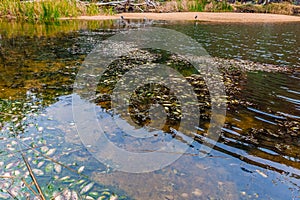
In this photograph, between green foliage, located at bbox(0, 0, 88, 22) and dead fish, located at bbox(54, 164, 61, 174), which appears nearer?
dead fish, located at bbox(54, 164, 61, 174)

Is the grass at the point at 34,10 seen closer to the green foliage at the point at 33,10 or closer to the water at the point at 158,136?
the green foliage at the point at 33,10

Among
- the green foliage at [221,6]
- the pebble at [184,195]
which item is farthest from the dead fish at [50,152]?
the green foliage at [221,6]

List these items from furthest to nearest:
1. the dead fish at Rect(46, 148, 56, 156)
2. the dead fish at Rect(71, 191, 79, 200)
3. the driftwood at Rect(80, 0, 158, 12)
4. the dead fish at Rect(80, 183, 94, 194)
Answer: the driftwood at Rect(80, 0, 158, 12) < the dead fish at Rect(46, 148, 56, 156) < the dead fish at Rect(80, 183, 94, 194) < the dead fish at Rect(71, 191, 79, 200)

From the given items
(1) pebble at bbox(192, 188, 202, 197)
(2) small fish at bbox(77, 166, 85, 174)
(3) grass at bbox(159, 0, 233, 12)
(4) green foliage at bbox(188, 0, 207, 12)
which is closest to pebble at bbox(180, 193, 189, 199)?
(1) pebble at bbox(192, 188, 202, 197)

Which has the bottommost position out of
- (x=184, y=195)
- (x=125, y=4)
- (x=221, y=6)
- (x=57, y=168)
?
(x=184, y=195)

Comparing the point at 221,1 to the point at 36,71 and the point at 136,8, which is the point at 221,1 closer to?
the point at 136,8

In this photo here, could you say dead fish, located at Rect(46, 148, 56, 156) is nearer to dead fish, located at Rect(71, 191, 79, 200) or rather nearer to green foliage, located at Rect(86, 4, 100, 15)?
dead fish, located at Rect(71, 191, 79, 200)

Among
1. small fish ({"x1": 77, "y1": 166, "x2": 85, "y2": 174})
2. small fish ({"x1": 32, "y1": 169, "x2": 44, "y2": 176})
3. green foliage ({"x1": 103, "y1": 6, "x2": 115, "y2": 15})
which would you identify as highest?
green foliage ({"x1": 103, "y1": 6, "x2": 115, "y2": 15})

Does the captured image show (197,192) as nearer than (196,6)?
Yes

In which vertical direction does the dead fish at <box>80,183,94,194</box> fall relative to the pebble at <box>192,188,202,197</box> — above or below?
above

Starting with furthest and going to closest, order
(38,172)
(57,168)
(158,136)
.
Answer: (158,136) → (57,168) → (38,172)

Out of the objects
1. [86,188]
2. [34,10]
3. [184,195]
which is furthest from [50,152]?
[34,10]

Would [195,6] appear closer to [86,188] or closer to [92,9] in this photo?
[92,9]

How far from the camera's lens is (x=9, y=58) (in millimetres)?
11203
